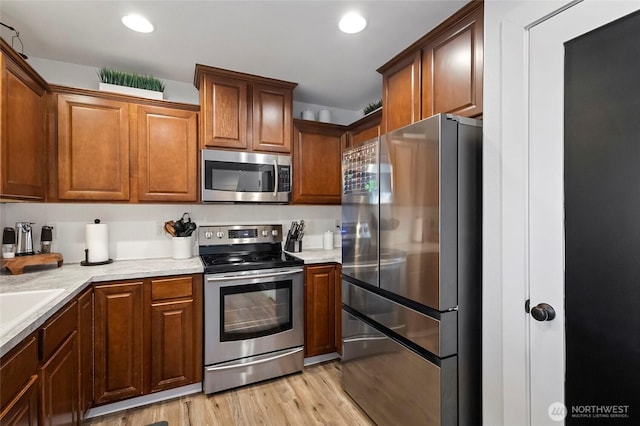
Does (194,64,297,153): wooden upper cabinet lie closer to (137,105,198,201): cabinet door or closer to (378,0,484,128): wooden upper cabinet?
(137,105,198,201): cabinet door

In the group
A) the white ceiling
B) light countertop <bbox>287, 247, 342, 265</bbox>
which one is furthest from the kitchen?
light countertop <bbox>287, 247, 342, 265</bbox>

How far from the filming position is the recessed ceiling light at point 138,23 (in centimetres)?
179

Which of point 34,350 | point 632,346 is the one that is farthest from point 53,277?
point 632,346

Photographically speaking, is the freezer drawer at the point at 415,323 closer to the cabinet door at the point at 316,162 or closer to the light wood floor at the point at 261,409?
the light wood floor at the point at 261,409

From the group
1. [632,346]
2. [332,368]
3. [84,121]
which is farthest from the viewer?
[332,368]

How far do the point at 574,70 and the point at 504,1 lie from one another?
0.53 m

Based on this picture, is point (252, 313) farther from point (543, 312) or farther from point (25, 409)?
point (543, 312)

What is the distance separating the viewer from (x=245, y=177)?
102 inches

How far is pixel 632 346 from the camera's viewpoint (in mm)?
1069

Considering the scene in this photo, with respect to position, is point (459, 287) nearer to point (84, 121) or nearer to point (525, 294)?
point (525, 294)

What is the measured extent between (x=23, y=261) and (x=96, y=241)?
16.3 inches

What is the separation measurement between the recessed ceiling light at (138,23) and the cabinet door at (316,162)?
1.36m

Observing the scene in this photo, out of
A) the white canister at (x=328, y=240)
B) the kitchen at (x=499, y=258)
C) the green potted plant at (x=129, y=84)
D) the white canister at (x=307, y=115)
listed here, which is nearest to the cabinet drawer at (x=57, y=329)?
the green potted plant at (x=129, y=84)

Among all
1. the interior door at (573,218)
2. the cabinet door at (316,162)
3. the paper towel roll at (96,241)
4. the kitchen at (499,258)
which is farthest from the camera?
the cabinet door at (316,162)
